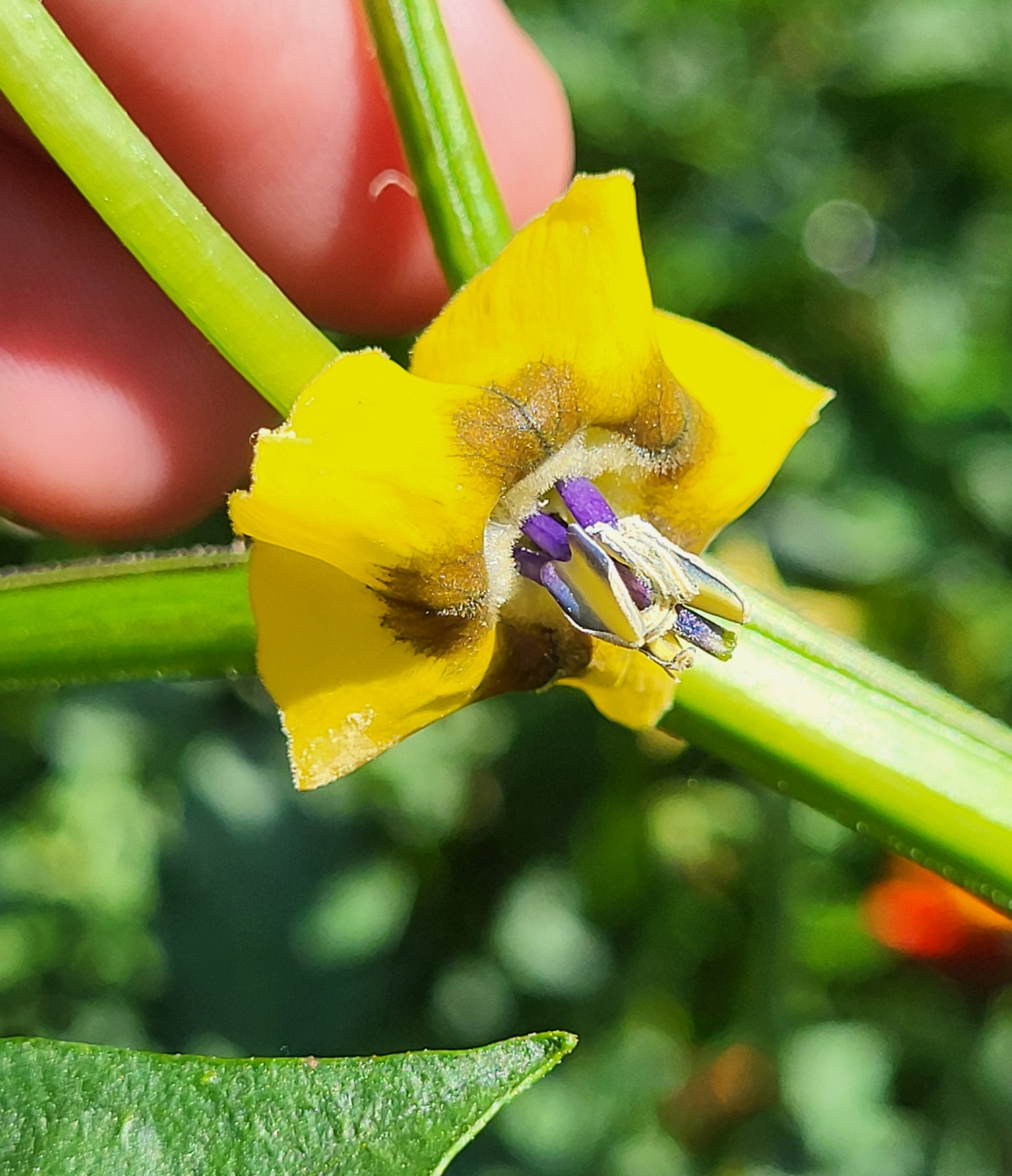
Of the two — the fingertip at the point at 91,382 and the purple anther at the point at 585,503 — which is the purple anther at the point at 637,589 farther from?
the fingertip at the point at 91,382

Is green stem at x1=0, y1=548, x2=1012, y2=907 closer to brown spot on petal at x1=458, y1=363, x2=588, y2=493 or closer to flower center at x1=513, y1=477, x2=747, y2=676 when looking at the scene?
flower center at x1=513, y1=477, x2=747, y2=676

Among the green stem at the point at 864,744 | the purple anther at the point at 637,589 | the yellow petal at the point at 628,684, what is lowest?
the green stem at the point at 864,744

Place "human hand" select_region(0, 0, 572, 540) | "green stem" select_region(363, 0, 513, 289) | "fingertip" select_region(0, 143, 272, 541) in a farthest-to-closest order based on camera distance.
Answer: "fingertip" select_region(0, 143, 272, 541) < "human hand" select_region(0, 0, 572, 540) < "green stem" select_region(363, 0, 513, 289)

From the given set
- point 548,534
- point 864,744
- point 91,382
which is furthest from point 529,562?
point 91,382

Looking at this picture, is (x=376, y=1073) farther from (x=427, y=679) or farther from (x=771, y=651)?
(x=771, y=651)

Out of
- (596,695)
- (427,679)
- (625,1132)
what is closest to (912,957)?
(625,1132)

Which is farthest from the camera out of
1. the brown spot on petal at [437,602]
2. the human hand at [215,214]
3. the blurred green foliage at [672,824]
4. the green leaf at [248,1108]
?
the blurred green foliage at [672,824]

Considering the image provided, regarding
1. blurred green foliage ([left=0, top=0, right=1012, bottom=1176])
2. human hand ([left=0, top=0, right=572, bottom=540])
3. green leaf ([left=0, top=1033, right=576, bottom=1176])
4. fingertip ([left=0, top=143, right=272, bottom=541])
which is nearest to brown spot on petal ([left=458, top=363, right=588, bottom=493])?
green leaf ([left=0, top=1033, right=576, bottom=1176])

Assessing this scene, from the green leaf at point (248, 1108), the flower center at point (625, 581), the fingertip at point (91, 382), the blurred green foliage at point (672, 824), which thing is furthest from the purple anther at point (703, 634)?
the blurred green foliage at point (672, 824)
